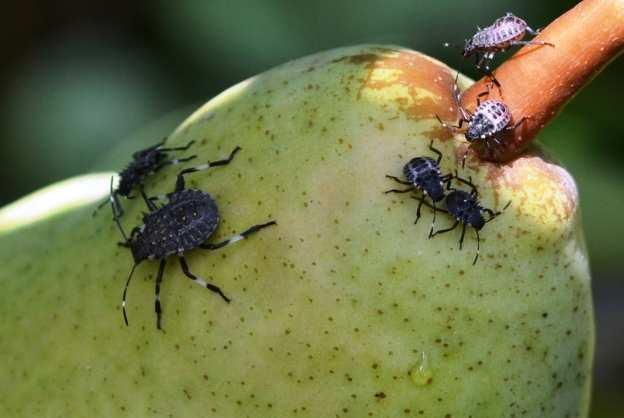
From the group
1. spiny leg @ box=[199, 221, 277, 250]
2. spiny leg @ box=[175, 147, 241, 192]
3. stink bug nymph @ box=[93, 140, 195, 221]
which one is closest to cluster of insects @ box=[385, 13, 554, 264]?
spiny leg @ box=[199, 221, 277, 250]

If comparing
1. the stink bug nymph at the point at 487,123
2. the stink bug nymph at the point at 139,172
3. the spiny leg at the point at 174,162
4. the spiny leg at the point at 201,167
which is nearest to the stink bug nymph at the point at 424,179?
the stink bug nymph at the point at 487,123

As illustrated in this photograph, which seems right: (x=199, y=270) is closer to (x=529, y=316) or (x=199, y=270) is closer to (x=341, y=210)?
(x=341, y=210)

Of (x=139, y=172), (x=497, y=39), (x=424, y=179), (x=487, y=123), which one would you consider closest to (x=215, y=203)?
(x=139, y=172)

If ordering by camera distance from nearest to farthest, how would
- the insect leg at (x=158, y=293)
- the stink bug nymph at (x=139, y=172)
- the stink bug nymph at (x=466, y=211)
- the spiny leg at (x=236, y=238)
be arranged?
the stink bug nymph at (x=466, y=211) → the spiny leg at (x=236, y=238) → the insect leg at (x=158, y=293) → the stink bug nymph at (x=139, y=172)

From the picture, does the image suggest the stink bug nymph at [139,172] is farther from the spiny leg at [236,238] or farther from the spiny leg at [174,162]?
the spiny leg at [236,238]

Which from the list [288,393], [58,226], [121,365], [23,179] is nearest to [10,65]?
[23,179]

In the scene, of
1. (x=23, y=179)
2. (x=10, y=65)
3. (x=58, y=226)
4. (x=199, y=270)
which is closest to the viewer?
(x=199, y=270)

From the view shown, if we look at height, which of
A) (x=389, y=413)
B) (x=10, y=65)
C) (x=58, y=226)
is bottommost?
(x=389, y=413)
